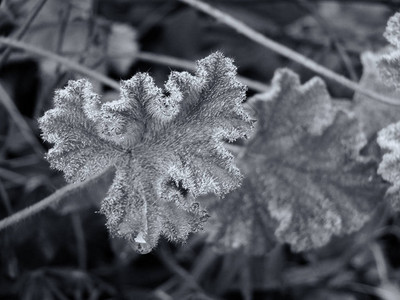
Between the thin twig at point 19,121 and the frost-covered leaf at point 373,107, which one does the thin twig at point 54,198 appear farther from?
the frost-covered leaf at point 373,107

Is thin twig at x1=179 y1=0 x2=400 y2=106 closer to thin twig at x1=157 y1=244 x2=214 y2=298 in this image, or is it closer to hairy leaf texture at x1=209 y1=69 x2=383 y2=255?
hairy leaf texture at x1=209 y1=69 x2=383 y2=255

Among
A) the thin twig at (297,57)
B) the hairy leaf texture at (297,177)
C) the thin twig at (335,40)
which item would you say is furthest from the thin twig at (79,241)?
the thin twig at (335,40)

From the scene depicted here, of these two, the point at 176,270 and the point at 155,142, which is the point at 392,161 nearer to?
the point at 155,142

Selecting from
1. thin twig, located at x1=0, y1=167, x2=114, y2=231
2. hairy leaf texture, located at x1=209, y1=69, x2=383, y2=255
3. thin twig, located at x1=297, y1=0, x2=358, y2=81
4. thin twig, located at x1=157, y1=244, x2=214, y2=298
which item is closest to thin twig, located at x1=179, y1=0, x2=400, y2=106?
hairy leaf texture, located at x1=209, y1=69, x2=383, y2=255

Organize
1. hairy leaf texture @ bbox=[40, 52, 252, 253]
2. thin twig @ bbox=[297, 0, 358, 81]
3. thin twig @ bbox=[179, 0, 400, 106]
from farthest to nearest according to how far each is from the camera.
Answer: thin twig @ bbox=[297, 0, 358, 81] < thin twig @ bbox=[179, 0, 400, 106] < hairy leaf texture @ bbox=[40, 52, 252, 253]

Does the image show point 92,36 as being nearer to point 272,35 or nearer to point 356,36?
point 272,35

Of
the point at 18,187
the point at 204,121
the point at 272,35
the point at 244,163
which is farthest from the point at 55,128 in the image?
the point at 272,35
